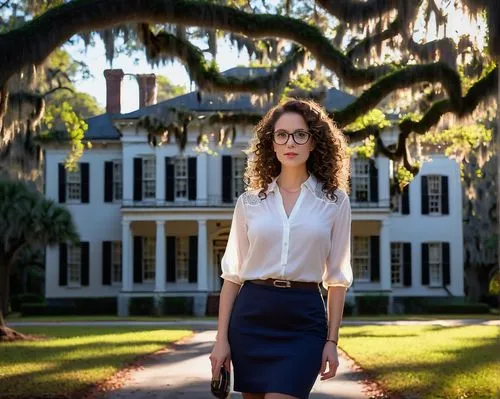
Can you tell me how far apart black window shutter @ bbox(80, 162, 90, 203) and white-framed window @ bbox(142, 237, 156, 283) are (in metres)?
2.93

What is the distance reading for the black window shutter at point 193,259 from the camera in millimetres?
37812

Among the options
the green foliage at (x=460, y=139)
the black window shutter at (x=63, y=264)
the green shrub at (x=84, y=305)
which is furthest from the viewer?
the black window shutter at (x=63, y=264)

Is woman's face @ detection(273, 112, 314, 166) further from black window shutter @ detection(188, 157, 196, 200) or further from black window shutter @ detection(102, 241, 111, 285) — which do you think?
black window shutter @ detection(102, 241, 111, 285)

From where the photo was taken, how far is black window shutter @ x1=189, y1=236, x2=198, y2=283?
3781 cm

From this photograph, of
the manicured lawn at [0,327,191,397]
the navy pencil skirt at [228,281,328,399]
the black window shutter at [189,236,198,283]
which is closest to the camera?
the navy pencil skirt at [228,281,328,399]

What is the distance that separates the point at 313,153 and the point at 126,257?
3406cm

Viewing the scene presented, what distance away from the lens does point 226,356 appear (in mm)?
3822

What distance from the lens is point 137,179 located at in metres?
37.6

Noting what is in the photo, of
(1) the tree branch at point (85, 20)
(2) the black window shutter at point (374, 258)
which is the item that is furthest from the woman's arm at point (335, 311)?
(2) the black window shutter at point (374, 258)

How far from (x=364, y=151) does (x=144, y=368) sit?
837cm

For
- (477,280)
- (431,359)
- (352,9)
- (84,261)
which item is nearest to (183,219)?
(84,261)

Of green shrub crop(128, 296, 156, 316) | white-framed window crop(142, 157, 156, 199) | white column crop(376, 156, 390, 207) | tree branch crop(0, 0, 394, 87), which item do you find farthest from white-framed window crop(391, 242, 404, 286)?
tree branch crop(0, 0, 394, 87)

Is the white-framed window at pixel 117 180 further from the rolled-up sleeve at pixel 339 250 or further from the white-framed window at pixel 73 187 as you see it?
the rolled-up sleeve at pixel 339 250

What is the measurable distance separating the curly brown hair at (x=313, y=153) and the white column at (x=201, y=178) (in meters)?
33.2
